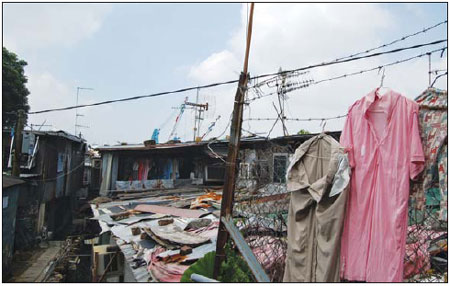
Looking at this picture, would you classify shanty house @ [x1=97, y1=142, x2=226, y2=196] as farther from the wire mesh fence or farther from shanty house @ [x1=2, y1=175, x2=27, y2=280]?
the wire mesh fence

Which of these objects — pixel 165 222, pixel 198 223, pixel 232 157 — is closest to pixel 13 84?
pixel 165 222

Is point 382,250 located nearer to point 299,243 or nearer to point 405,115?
point 299,243

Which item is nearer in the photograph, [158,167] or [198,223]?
[198,223]

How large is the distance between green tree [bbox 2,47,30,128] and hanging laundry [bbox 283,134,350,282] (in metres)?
22.6

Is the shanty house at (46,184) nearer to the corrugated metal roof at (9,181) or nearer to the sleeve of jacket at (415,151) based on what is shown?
the corrugated metal roof at (9,181)

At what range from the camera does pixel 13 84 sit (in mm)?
19875

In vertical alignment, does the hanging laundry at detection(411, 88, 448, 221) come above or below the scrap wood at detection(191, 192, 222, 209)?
above

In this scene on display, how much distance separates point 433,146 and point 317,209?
37.9 inches

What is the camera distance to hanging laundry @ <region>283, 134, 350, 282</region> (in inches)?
91.8

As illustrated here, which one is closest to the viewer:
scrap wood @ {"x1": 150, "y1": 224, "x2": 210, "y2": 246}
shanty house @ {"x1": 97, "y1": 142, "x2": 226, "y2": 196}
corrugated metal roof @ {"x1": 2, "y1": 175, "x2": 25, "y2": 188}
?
scrap wood @ {"x1": 150, "y1": 224, "x2": 210, "y2": 246}

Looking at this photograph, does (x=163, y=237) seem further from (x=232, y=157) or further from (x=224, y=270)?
(x=232, y=157)

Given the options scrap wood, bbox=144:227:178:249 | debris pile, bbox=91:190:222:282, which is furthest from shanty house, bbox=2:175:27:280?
scrap wood, bbox=144:227:178:249

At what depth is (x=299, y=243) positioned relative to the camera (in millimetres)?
2574

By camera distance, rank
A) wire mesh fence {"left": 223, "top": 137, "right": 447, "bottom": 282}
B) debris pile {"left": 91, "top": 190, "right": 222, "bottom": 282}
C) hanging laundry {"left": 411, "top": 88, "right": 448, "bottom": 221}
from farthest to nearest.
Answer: debris pile {"left": 91, "top": 190, "right": 222, "bottom": 282}
wire mesh fence {"left": 223, "top": 137, "right": 447, "bottom": 282}
hanging laundry {"left": 411, "top": 88, "right": 448, "bottom": 221}
